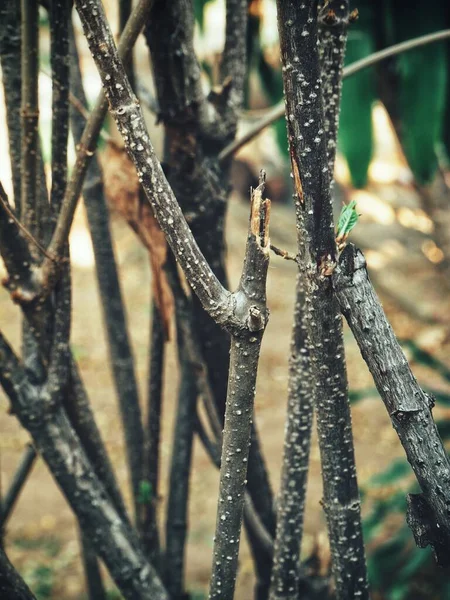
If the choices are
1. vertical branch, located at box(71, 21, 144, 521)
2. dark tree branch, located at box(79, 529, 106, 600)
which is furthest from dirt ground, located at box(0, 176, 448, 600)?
dark tree branch, located at box(79, 529, 106, 600)

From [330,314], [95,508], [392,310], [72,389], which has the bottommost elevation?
[95,508]

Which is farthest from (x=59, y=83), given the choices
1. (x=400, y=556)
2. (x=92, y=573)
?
(x=400, y=556)

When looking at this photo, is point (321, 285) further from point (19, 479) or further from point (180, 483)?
point (19, 479)

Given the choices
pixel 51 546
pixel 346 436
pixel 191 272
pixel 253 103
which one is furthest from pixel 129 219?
pixel 253 103

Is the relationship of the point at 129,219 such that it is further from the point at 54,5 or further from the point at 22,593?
the point at 22,593

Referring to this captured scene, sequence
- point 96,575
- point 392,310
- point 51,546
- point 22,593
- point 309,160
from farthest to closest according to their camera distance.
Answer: point 392,310 < point 51,546 < point 96,575 < point 22,593 < point 309,160
